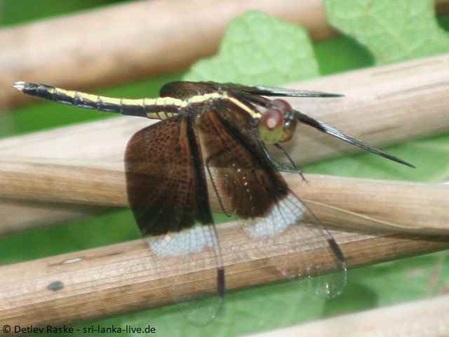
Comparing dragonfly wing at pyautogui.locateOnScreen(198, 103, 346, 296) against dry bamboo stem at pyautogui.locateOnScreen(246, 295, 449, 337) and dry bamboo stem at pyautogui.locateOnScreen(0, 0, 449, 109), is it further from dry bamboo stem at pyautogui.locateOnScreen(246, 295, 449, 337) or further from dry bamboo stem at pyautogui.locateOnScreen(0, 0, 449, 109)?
dry bamboo stem at pyautogui.locateOnScreen(0, 0, 449, 109)

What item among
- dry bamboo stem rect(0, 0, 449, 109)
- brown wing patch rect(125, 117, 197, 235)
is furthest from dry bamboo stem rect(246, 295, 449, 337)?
dry bamboo stem rect(0, 0, 449, 109)

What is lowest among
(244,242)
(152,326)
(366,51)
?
(152,326)

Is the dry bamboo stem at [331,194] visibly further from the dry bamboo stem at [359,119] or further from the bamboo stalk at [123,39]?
the bamboo stalk at [123,39]

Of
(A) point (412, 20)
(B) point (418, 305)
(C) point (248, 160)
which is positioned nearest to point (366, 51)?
(A) point (412, 20)

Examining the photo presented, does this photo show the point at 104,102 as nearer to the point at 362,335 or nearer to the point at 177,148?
the point at 177,148

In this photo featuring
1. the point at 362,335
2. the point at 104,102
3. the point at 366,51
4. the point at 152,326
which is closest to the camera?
the point at 362,335

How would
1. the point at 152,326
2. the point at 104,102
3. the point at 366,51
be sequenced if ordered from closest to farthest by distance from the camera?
the point at 152,326 → the point at 104,102 → the point at 366,51
